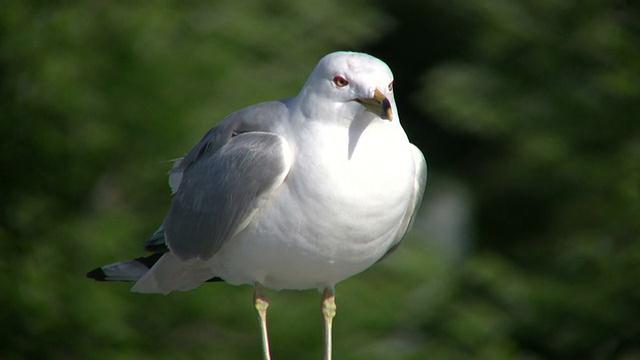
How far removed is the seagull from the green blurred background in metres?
6.20

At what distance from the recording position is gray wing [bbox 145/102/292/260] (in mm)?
2988

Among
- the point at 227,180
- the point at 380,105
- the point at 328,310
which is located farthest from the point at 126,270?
the point at 380,105

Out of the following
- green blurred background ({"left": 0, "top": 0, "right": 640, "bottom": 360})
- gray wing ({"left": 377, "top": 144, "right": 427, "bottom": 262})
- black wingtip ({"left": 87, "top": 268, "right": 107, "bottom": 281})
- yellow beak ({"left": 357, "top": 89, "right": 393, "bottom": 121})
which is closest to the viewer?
yellow beak ({"left": 357, "top": 89, "right": 393, "bottom": 121})

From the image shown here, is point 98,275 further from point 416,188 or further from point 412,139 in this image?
point 412,139

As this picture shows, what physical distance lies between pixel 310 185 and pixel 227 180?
11.6 inches

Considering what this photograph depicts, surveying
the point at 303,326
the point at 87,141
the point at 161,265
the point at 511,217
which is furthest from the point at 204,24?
the point at 161,265

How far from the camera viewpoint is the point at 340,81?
115 inches

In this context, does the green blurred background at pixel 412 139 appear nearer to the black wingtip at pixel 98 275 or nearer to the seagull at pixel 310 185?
the black wingtip at pixel 98 275

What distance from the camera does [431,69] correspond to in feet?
42.0

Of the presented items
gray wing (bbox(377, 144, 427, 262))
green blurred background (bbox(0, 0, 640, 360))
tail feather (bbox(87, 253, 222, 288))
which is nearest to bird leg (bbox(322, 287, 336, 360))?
gray wing (bbox(377, 144, 427, 262))

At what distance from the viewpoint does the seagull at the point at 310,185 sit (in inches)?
115

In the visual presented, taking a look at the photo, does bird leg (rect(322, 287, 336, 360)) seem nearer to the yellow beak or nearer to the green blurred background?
the yellow beak

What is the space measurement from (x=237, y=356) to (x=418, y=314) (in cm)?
215

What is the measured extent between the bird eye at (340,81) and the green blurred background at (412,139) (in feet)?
21.4
